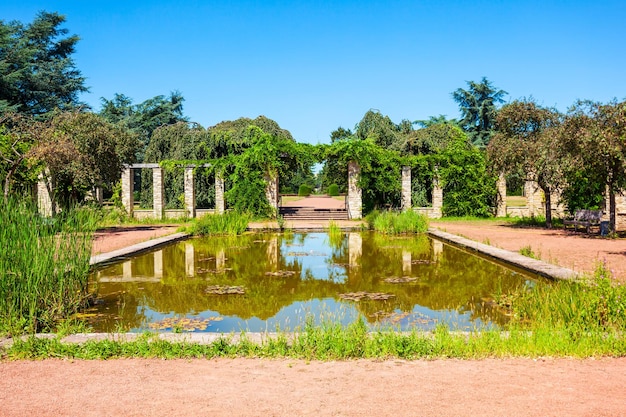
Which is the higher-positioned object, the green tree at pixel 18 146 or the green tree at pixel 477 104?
the green tree at pixel 477 104

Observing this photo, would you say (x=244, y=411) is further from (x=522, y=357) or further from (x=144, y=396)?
(x=522, y=357)

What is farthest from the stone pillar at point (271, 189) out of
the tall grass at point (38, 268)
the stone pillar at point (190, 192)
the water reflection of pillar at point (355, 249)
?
the tall grass at point (38, 268)

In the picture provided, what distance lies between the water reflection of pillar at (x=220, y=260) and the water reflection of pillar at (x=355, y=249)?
2301 mm

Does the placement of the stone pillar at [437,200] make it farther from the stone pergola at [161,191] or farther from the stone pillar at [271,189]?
the stone pergola at [161,191]

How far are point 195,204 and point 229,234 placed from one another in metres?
7.77

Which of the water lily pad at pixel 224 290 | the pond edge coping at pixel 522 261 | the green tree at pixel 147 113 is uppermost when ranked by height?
the green tree at pixel 147 113

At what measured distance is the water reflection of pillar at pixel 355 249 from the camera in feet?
31.6

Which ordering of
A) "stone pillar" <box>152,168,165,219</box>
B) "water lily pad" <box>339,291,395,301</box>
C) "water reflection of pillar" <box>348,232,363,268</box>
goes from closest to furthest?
"water lily pad" <box>339,291,395,301</box>, "water reflection of pillar" <box>348,232,363,268</box>, "stone pillar" <box>152,168,165,219</box>

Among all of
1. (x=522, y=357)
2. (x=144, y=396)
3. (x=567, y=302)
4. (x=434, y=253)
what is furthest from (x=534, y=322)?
(x=434, y=253)

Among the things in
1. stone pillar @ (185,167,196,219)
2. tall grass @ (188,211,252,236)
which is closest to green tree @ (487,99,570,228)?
tall grass @ (188,211,252,236)

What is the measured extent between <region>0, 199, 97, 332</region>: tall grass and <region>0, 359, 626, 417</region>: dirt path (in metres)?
1.00

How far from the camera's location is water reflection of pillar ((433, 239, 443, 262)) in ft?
33.3

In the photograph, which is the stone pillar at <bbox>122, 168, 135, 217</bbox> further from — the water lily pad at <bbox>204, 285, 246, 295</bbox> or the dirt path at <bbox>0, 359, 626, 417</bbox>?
the dirt path at <bbox>0, 359, 626, 417</bbox>

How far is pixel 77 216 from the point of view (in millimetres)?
6105
